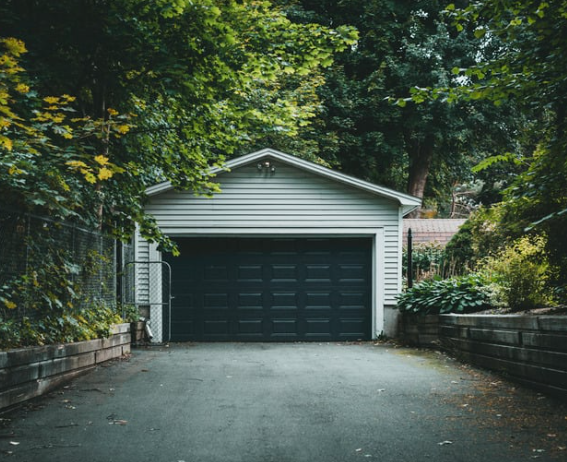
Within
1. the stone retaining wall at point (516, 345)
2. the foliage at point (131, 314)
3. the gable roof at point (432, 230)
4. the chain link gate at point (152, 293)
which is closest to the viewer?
the stone retaining wall at point (516, 345)

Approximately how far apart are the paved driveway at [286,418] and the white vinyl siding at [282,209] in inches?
236

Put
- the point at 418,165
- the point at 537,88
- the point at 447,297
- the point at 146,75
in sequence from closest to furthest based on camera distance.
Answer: the point at 537,88 < the point at 146,75 < the point at 447,297 < the point at 418,165

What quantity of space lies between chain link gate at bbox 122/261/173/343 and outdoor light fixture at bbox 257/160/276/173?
10.6ft

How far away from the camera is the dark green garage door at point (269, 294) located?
15883mm

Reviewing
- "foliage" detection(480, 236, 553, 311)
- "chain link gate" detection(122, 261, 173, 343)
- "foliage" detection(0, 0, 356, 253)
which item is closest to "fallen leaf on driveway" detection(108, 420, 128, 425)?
"foliage" detection(0, 0, 356, 253)

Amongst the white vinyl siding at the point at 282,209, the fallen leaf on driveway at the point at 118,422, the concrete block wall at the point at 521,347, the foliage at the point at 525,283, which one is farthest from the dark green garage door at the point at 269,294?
the fallen leaf on driveway at the point at 118,422

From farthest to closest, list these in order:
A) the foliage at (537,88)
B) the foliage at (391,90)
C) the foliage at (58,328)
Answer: the foliage at (391,90), the foliage at (58,328), the foliage at (537,88)

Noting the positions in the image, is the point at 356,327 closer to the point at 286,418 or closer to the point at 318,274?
the point at 318,274

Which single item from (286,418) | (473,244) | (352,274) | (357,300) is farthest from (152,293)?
(286,418)

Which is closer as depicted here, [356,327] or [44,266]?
[44,266]

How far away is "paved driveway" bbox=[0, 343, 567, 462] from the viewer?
4.97 meters

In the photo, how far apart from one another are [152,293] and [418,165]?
1528 cm

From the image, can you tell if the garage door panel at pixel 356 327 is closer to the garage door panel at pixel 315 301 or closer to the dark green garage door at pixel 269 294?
the dark green garage door at pixel 269 294

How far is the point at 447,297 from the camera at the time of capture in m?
12.6
